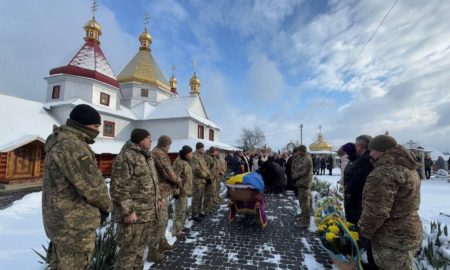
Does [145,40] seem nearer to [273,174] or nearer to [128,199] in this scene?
[273,174]

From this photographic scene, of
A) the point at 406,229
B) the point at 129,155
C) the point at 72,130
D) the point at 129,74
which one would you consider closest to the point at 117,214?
the point at 129,155

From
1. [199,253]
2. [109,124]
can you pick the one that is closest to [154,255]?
[199,253]

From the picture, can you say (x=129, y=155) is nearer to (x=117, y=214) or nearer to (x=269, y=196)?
(x=117, y=214)

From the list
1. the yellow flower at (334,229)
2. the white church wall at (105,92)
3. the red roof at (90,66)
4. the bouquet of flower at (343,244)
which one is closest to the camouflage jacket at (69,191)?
the bouquet of flower at (343,244)

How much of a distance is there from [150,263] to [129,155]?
2111mm

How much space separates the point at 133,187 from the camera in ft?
10.7

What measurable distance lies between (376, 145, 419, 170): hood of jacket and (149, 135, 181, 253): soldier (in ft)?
10.9

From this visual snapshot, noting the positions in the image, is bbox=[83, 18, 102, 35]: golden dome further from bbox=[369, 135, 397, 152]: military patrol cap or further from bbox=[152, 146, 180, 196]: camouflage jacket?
bbox=[369, 135, 397, 152]: military patrol cap

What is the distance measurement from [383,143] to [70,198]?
137 inches

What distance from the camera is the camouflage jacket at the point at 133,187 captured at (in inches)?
125

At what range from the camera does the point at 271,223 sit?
6.47m

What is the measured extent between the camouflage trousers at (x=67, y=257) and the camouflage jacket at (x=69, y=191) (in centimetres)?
5

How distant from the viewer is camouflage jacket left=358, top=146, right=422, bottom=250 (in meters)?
2.53

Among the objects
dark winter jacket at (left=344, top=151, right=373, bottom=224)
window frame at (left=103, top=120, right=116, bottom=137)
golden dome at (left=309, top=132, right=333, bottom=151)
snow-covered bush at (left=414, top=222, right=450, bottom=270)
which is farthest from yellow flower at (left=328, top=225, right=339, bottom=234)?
golden dome at (left=309, top=132, right=333, bottom=151)
